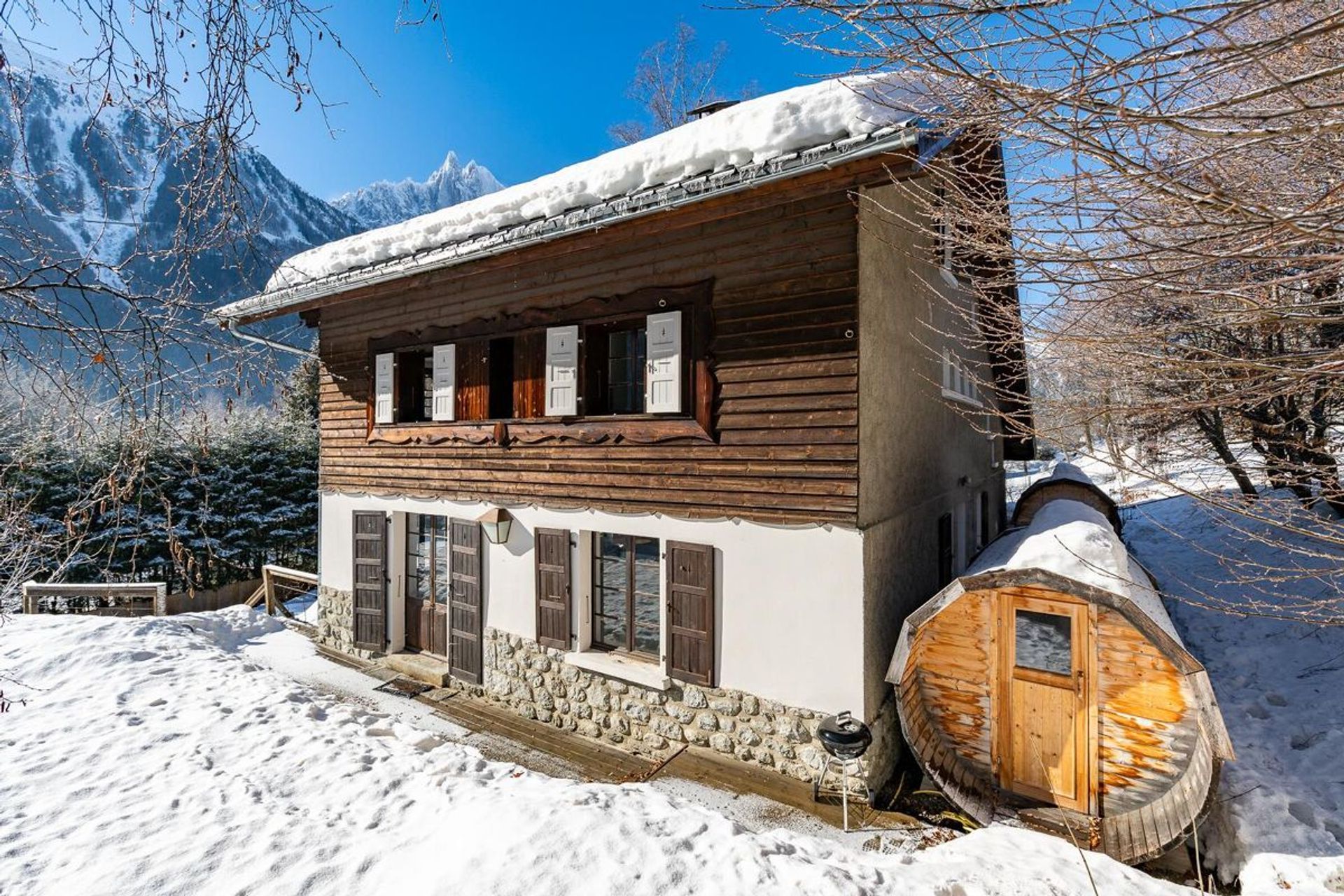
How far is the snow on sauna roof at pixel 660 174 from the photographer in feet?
14.3

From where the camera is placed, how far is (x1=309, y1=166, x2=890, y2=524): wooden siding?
512 centimetres

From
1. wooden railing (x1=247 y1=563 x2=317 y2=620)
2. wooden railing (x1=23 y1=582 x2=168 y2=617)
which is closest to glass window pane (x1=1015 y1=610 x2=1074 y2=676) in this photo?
wooden railing (x1=247 y1=563 x2=317 y2=620)

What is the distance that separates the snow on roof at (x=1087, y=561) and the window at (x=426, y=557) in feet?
21.1

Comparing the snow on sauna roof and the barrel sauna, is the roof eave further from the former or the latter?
the barrel sauna

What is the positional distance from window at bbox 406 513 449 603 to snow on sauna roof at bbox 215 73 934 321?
3224 mm

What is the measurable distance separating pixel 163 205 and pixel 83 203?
334 millimetres

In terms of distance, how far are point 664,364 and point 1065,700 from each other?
4361 millimetres

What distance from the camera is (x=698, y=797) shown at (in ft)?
16.5

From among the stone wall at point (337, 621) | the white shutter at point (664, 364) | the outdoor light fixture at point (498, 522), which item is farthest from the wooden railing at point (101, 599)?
the white shutter at point (664, 364)

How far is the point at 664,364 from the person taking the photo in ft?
19.3

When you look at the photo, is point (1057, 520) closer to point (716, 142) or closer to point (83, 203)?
point (716, 142)

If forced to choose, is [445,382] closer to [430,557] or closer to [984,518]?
[430,557]

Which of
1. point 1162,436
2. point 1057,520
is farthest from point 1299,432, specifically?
point 1057,520

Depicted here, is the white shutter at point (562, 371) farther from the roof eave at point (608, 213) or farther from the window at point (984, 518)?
the window at point (984, 518)
